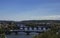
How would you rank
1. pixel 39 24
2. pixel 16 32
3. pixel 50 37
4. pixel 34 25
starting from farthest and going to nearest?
pixel 39 24, pixel 34 25, pixel 16 32, pixel 50 37

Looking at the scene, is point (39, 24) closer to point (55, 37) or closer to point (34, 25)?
point (34, 25)

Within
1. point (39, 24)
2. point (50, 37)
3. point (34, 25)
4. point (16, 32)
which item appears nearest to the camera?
point (50, 37)

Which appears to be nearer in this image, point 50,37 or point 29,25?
point 50,37

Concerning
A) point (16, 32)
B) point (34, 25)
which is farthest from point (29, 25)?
point (16, 32)

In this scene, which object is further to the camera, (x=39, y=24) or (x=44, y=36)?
(x=39, y=24)

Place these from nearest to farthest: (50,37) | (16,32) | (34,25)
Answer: (50,37) < (16,32) < (34,25)

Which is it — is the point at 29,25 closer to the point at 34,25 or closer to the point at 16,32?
the point at 34,25

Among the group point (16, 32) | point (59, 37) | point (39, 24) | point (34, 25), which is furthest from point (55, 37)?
point (39, 24)

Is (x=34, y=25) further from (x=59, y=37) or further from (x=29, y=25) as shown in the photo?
(x=59, y=37)

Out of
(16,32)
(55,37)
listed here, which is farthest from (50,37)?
(16,32)
